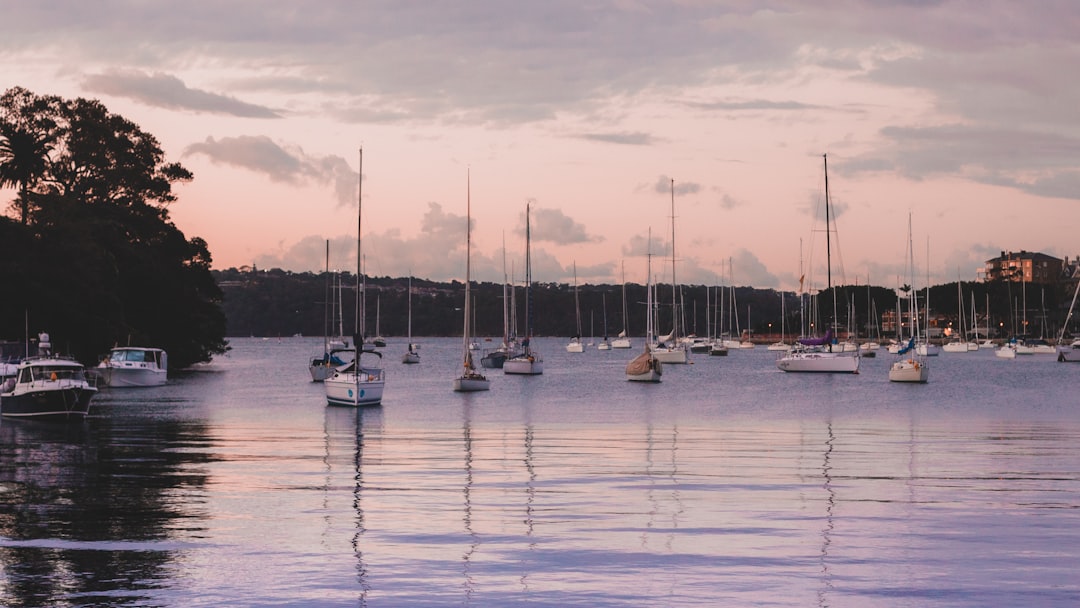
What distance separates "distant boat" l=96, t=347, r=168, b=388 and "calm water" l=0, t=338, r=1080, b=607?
38144mm

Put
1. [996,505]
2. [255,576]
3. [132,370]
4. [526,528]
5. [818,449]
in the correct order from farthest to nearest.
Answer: [132,370] < [818,449] < [996,505] < [526,528] < [255,576]

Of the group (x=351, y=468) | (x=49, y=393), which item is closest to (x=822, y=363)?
(x=49, y=393)

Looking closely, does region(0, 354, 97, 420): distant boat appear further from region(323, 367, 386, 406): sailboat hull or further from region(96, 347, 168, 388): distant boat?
region(96, 347, 168, 388): distant boat

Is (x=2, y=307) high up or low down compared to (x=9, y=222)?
down

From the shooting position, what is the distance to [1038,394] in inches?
3556

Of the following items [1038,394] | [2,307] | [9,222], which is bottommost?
[1038,394]

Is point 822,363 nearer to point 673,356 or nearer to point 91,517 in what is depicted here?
point 673,356

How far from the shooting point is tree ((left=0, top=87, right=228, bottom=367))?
83625 millimetres

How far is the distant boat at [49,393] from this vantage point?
5316 cm

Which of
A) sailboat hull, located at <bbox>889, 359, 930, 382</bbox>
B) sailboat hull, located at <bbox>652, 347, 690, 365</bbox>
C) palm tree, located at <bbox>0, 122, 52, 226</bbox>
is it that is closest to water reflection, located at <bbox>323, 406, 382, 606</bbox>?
palm tree, located at <bbox>0, 122, 52, 226</bbox>

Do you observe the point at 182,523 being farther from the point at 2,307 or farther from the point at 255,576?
the point at 2,307

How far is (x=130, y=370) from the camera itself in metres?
95.2

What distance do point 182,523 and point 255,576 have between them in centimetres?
610

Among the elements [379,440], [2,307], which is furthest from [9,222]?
[379,440]
